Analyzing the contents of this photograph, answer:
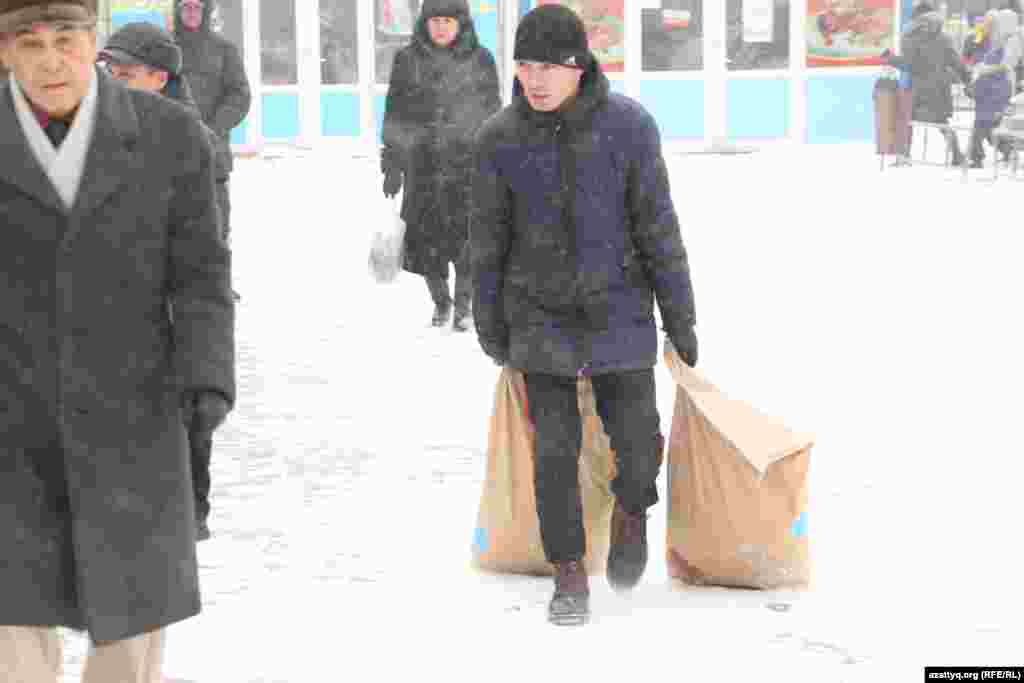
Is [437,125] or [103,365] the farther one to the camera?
[437,125]

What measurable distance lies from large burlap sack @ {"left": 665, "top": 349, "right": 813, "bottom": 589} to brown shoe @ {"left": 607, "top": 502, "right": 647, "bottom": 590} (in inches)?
5.3

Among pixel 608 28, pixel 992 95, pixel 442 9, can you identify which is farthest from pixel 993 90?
pixel 442 9

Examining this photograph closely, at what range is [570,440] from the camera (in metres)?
5.60

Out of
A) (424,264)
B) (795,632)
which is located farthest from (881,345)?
(795,632)

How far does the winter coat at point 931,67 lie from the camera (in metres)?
24.2

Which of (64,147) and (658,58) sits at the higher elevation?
(64,147)

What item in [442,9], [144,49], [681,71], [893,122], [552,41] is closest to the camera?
[552,41]

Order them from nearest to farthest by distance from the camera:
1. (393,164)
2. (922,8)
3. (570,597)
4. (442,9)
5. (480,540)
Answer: (570,597) → (480,540) → (442,9) → (393,164) → (922,8)

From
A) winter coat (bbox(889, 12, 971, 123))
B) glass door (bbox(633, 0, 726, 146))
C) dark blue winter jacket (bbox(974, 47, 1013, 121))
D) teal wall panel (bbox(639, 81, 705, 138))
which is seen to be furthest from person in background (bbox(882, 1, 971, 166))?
teal wall panel (bbox(639, 81, 705, 138))

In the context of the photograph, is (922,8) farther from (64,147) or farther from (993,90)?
(64,147)

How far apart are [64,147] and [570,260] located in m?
2.04

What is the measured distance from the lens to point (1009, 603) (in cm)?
562

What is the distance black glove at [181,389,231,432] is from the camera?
3.64 metres

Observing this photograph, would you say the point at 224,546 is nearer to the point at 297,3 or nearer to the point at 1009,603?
the point at 1009,603
